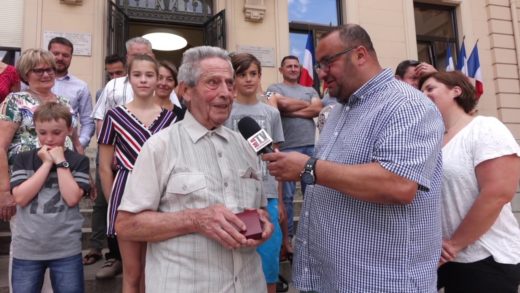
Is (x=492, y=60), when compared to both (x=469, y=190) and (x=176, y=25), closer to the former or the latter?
(x=176, y=25)

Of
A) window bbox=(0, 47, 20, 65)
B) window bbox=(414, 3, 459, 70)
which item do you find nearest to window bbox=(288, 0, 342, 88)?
window bbox=(414, 3, 459, 70)

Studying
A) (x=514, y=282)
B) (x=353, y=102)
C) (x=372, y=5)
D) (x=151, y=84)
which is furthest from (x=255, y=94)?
(x=372, y=5)

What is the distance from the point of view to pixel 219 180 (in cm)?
188

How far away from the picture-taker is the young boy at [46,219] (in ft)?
8.61

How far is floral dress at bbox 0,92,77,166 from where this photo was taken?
297cm

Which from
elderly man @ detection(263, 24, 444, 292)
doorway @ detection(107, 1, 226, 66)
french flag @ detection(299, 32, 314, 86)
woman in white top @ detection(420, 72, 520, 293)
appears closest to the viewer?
elderly man @ detection(263, 24, 444, 292)

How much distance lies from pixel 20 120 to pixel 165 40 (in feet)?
20.4

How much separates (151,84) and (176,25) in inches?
210

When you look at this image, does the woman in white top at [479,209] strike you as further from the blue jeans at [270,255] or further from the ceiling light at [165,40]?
the ceiling light at [165,40]

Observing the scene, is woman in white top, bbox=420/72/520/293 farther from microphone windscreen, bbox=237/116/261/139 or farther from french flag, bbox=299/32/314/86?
french flag, bbox=299/32/314/86

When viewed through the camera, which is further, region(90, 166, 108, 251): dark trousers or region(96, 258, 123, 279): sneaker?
region(90, 166, 108, 251): dark trousers

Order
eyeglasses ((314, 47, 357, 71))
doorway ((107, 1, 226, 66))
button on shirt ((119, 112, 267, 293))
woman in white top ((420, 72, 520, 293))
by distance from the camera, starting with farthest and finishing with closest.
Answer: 1. doorway ((107, 1, 226, 66))
2. woman in white top ((420, 72, 520, 293))
3. eyeglasses ((314, 47, 357, 71))
4. button on shirt ((119, 112, 267, 293))

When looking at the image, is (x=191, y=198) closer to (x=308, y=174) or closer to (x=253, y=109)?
(x=308, y=174)

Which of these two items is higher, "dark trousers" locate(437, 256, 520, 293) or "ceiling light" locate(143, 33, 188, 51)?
"ceiling light" locate(143, 33, 188, 51)
